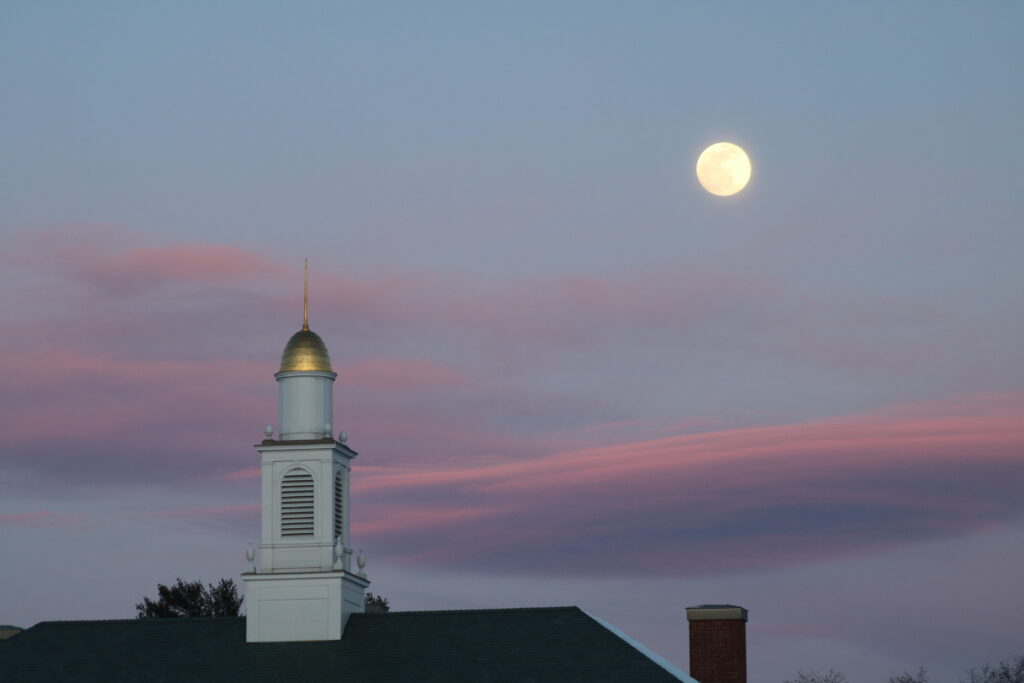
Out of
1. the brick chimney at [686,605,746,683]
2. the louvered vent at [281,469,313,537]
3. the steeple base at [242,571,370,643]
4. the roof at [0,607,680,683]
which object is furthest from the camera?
the brick chimney at [686,605,746,683]

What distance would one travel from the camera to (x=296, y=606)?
68375 millimetres

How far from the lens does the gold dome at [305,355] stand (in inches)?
2808

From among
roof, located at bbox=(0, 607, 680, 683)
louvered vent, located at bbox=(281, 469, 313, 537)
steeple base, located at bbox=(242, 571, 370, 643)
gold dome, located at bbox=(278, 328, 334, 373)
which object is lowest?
roof, located at bbox=(0, 607, 680, 683)

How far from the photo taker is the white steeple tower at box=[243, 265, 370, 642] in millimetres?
68250

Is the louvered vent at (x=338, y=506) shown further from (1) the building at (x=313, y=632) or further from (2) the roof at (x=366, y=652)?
(2) the roof at (x=366, y=652)

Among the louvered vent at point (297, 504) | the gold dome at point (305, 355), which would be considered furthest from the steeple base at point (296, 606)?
the gold dome at point (305, 355)

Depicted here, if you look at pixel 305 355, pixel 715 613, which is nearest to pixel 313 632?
pixel 305 355

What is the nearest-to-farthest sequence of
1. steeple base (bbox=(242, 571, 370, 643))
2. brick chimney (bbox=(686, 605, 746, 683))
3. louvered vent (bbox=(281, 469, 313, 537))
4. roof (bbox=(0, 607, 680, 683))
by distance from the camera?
roof (bbox=(0, 607, 680, 683)), steeple base (bbox=(242, 571, 370, 643)), louvered vent (bbox=(281, 469, 313, 537)), brick chimney (bbox=(686, 605, 746, 683))

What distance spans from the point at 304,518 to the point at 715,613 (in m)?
15.7

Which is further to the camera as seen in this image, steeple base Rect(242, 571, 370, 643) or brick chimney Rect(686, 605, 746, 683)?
brick chimney Rect(686, 605, 746, 683)

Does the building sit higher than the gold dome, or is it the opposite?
the gold dome

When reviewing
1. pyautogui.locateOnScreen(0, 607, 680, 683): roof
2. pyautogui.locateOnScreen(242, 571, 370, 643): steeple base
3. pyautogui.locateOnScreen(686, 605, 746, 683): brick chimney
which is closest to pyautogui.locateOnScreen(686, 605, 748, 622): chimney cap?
pyautogui.locateOnScreen(686, 605, 746, 683): brick chimney

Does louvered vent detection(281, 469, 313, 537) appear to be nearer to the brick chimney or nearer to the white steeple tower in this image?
the white steeple tower

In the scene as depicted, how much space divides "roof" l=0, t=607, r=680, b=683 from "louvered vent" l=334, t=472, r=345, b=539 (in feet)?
11.5
